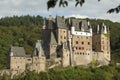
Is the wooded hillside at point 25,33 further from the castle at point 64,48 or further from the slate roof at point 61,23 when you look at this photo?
the slate roof at point 61,23

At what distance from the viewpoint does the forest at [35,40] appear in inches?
2146

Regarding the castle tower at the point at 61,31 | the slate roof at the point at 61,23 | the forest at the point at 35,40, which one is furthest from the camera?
the slate roof at the point at 61,23

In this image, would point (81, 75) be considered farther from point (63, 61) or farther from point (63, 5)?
point (63, 5)

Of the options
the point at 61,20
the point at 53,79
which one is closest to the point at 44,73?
the point at 53,79

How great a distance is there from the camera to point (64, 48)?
56.5 meters

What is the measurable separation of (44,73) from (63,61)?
161 inches

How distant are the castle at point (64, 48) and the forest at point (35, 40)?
1.62m

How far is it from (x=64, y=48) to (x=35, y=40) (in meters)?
45.6

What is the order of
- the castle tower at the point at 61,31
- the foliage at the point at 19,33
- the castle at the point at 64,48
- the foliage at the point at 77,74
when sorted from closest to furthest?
the foliage at the point at 77,74 → the castle at the point at 64,48 → the castle tower at the point at 61,31 → the foliage at the point at 19,33

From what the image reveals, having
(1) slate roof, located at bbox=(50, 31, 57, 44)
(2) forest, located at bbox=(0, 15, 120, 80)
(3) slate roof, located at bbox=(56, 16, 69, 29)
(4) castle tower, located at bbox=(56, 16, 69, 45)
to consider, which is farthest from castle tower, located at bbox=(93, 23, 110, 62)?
(1) slate roof, located at bbox=(50, 31, 57, 44)

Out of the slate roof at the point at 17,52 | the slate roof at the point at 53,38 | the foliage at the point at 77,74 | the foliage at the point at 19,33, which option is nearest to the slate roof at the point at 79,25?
the slate roof at the point at 53,38

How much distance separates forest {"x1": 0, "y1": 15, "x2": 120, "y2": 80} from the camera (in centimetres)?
5450

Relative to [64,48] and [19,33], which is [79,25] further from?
[19,33]

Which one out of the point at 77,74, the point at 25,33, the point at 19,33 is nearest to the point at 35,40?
the point at 25,33
